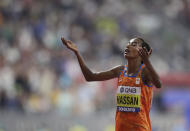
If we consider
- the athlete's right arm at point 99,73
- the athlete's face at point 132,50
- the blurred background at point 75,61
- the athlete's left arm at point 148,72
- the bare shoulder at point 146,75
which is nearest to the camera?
the athlete's left arm at point 148,72

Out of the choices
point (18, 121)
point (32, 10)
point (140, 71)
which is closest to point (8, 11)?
point (32, 10)

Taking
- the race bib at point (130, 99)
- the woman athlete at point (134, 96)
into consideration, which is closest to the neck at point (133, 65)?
the woman athlete at point (134, 96)

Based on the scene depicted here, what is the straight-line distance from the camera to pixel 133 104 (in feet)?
20.4

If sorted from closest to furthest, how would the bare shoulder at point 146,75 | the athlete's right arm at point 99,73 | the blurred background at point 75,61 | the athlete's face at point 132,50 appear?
the bare shoulder at point 146,75, the athlete's face at point 132,50, the athlete's right arm at point 99,73, the blurred background at point 75,61

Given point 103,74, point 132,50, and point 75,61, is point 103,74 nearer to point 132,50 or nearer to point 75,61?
point 132,50

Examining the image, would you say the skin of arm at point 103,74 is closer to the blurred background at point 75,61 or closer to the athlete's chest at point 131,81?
the athlete's chest at point 131,81

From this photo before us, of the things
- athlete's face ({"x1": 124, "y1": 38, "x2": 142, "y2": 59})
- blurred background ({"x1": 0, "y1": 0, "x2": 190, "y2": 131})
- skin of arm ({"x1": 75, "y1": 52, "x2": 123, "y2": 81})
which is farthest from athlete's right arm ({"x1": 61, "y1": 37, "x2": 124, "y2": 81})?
blurred background ({"x1": 0, "y1": 0, "x2": 190, "y2": 131})

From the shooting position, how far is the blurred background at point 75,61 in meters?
13.0

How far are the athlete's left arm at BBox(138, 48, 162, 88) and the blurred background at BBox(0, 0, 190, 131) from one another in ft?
22.4

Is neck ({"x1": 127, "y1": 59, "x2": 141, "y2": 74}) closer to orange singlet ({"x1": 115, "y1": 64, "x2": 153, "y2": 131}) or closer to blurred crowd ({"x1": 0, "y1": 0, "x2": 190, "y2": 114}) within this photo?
orange singlet ({"x1": 115, "y1": 64, "x2": 153, "y2": 131})

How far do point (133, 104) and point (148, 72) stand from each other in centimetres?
45

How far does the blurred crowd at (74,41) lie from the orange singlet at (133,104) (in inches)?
274

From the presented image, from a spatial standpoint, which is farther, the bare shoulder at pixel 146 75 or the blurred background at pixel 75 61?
the blurred background at pixel 75 61

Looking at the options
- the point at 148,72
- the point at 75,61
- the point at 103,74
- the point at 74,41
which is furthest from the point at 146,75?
the point at 74,41
